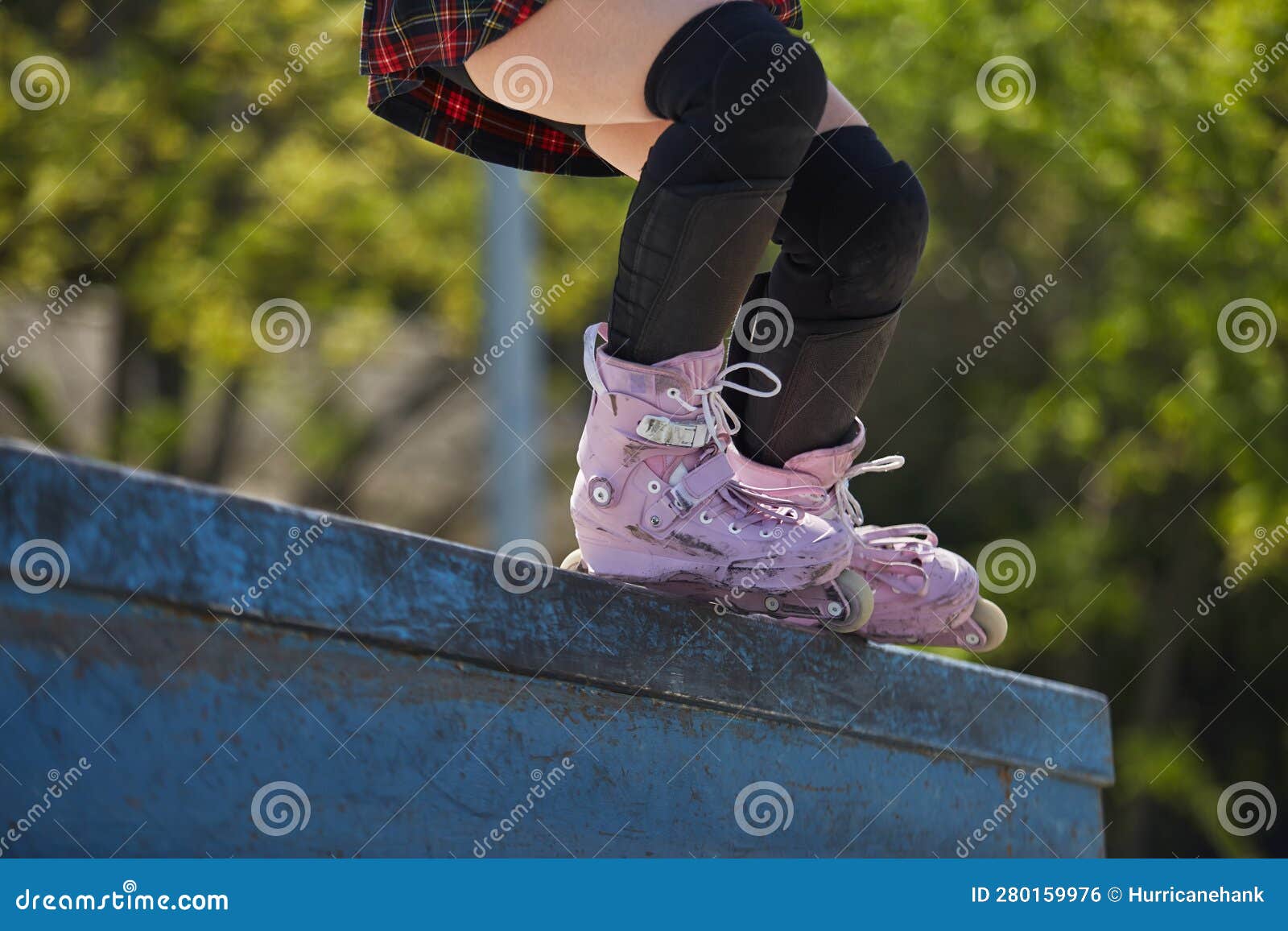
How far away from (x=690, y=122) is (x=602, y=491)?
0.54m

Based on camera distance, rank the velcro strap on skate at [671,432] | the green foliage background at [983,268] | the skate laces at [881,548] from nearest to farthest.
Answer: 1. the velcro strap on skate at [671,432]
2. the skate laces at [881,548]
3. the green foliage background at [983,268]

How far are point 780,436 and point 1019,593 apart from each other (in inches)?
303

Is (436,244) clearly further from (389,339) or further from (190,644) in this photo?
(190,644)

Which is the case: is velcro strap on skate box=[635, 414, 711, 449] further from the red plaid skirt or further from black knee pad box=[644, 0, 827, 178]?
the red plaid skirt

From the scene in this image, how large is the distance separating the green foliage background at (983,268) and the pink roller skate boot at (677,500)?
544 cm

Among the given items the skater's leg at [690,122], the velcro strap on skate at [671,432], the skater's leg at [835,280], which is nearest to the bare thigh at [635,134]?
the skater's leg at [835,280]

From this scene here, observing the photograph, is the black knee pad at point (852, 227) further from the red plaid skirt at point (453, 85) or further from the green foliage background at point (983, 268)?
the green foliage background at point (983, 268)

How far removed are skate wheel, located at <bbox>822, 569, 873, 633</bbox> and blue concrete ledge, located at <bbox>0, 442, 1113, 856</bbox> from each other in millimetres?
41

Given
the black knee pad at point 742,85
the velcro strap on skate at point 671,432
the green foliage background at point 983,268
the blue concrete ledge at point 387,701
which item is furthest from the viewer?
the green foliage background at point 983,268

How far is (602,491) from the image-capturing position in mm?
2045

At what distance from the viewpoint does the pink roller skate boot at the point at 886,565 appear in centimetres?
224

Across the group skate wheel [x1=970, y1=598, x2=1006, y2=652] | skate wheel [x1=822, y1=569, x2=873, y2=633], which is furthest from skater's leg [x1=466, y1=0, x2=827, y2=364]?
skate wheel [x1=970, y1=598, x2=1006, y2=652]

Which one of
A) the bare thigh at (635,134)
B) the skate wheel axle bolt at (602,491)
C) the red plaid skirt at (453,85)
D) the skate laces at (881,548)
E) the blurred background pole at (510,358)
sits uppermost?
the bare thigh at (635,134)

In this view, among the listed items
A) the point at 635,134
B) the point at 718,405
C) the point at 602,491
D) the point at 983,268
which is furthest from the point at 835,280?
the point at 983,268
